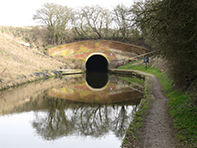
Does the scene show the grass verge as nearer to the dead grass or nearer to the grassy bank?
the grassy bank

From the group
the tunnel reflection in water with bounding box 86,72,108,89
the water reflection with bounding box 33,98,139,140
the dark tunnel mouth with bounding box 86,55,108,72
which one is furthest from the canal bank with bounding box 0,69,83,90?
the dark tunnel mouth with bounding box 86,55,108,72

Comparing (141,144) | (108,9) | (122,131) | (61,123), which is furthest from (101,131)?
(108,9)

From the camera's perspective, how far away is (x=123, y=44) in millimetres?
25828

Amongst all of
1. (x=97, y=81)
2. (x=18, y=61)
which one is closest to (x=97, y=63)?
(x=97, y=81)

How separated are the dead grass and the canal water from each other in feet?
12.1

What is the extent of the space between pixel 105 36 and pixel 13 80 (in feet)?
61.3

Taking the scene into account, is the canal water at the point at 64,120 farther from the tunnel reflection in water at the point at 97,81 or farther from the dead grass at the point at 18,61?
the tunnel reflection in water at the point at 97,81

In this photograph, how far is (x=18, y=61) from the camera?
17266 mm

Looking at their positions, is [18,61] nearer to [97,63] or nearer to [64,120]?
[64,120]

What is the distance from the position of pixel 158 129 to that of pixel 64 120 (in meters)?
3.29

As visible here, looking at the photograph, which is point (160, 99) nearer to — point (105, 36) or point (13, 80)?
point (13, 80)

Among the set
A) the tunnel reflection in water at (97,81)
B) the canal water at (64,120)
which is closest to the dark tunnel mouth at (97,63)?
the tunnel reflection in water at (97,81)

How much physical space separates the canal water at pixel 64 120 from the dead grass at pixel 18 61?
3689 millimetres

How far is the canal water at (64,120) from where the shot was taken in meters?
5.26
